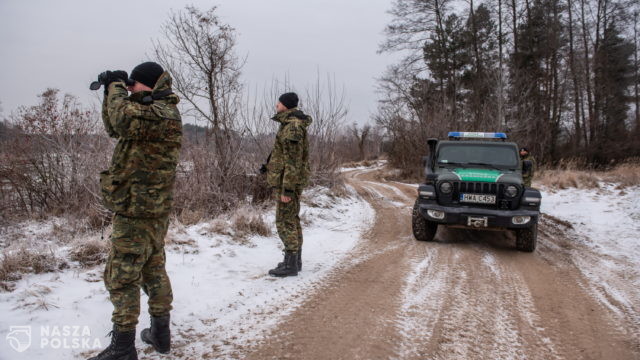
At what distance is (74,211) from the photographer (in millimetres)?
8406

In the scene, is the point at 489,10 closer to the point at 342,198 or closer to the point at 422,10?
the point at 422,10

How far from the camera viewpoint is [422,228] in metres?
5.89

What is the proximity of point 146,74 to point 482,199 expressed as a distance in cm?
483

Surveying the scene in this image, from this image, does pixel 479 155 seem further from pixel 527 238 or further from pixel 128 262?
pixel 128 262

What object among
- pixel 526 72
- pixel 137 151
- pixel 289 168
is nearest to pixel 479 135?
pixel 289 168

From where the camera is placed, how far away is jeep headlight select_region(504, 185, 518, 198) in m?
5.44

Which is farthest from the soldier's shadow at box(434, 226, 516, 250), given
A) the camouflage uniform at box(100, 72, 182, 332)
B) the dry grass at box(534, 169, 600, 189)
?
the dry grass at box(534, 169, 600, 189)

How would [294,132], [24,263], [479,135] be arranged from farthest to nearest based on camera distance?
1. [479,135]
2. [294,132]
3. [24,263]

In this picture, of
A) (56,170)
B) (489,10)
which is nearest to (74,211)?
(56,170)

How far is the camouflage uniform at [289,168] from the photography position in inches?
151

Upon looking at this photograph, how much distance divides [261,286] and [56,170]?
834 cm

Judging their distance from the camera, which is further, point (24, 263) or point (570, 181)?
point (570, 181)

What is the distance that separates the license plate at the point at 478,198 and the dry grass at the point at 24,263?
5084 millimetres

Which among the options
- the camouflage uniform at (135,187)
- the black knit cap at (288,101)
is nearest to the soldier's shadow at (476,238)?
the black knit cap at (288,101)
